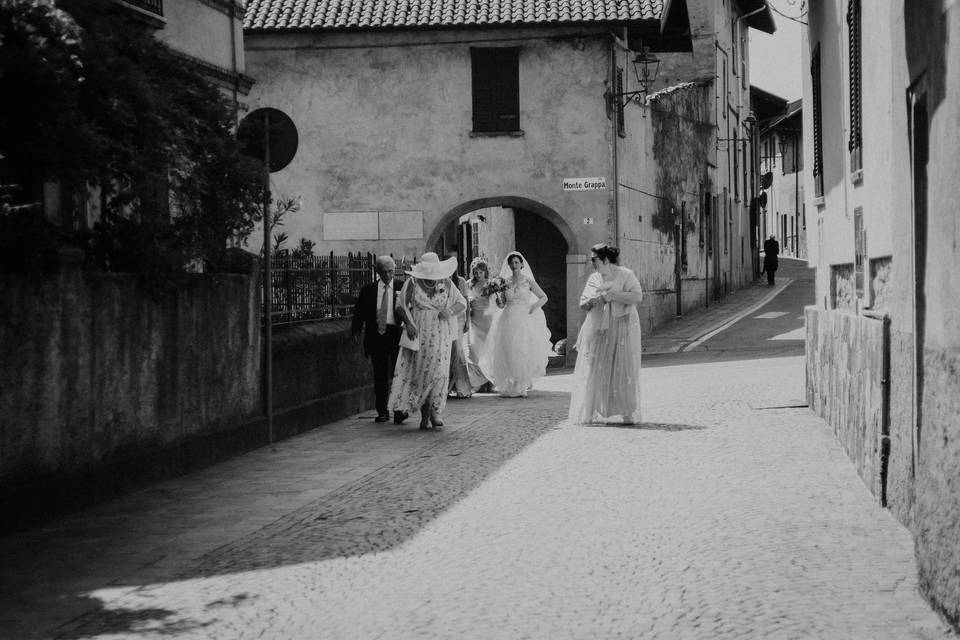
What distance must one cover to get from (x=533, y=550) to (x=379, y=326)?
828 centimetres

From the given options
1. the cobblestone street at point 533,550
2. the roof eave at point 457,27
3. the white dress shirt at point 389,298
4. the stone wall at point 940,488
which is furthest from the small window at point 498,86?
the stone wall at point 940,488

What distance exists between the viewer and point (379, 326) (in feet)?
51.7

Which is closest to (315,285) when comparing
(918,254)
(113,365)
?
(113,365)

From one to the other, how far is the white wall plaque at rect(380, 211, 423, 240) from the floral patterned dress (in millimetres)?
14237

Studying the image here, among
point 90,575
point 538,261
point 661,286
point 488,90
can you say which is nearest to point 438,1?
point 488,90

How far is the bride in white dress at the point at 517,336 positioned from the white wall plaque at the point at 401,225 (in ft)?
30.6

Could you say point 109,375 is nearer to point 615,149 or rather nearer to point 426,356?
point 426,356

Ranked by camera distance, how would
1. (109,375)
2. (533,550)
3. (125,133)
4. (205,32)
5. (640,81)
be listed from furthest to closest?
(640,81), (205,32), (109,375), (125,133), (533,550)

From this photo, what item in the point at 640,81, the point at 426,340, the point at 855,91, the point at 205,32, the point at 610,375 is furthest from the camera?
the point at 640,81

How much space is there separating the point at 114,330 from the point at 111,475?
3.34 ft

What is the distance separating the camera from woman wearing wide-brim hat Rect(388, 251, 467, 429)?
48.5 ft

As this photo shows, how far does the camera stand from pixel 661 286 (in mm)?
34188

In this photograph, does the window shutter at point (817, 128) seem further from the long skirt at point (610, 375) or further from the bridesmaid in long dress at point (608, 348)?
the long skirt at point (610, 375)

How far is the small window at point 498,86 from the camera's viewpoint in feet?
95.0
